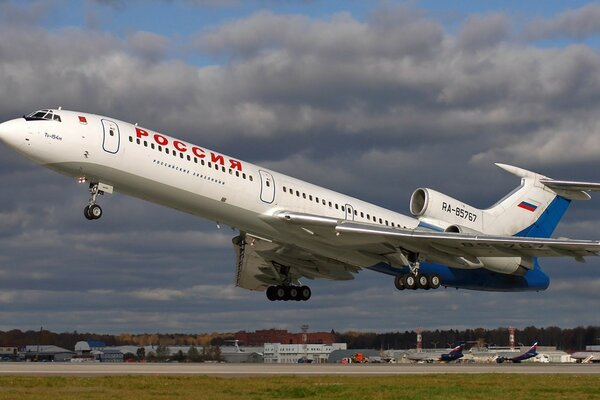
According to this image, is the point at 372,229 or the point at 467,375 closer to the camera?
the point at 467,375

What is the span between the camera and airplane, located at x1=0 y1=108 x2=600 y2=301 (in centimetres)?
3400

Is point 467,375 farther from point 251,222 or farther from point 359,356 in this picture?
point 359,356

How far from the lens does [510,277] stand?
153ft

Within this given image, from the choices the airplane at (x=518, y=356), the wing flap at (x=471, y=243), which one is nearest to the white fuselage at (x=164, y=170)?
the wing flap at (x=471, y=243)

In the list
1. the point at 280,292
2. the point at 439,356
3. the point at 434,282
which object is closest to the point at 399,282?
the point at 434,282

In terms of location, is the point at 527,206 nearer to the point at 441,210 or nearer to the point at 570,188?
the point at 570,188

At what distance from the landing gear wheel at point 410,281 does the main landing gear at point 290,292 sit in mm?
6703

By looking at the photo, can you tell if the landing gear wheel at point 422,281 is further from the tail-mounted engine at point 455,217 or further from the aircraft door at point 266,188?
the aircraft door at point 266,188

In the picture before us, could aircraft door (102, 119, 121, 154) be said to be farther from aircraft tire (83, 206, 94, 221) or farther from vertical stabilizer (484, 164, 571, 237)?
vertical stabilizer (484, 164, 571, 237)

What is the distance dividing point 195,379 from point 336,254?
45.0 feet

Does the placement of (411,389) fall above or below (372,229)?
below

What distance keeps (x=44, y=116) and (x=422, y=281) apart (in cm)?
1874

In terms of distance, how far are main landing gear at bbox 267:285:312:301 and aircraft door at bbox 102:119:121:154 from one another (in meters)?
15.3

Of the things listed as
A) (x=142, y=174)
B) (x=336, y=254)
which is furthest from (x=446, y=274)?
(x=142, y=174)
